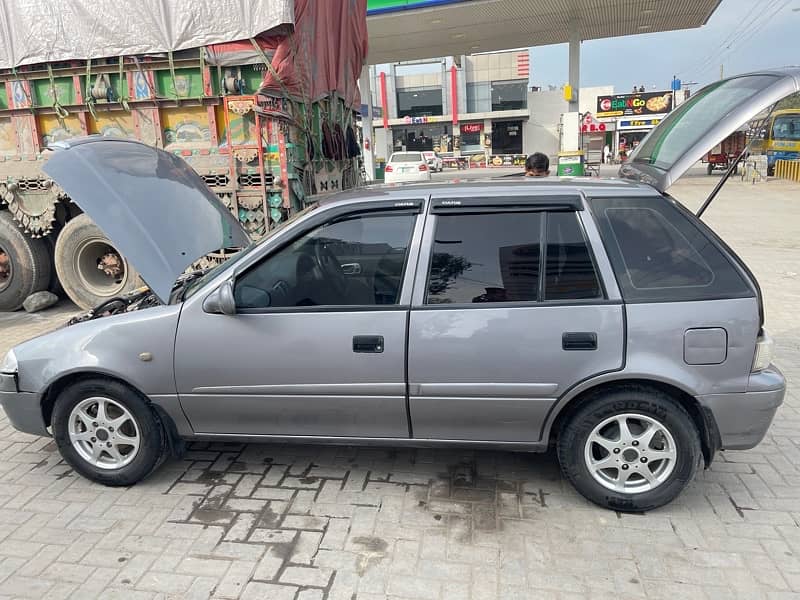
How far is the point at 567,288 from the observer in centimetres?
304

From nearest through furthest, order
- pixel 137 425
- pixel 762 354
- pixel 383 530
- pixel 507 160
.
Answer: pixel 762 354
pixel 383 530
pixel 137 425
pixel 507 160

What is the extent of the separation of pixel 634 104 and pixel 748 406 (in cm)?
4989

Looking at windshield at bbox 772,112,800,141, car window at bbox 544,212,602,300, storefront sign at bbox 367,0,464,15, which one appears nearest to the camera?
car window at bbox 544,212,602,300

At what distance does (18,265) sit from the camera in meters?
7.39

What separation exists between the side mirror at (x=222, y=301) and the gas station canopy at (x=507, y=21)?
16.6 metres

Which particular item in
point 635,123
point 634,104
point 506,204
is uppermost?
→ point 634,104

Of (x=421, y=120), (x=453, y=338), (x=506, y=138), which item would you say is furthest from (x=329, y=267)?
(x=506, y=138)

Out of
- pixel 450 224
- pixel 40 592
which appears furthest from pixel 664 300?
pixel 40 592

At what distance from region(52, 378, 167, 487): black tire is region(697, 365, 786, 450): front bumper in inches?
116

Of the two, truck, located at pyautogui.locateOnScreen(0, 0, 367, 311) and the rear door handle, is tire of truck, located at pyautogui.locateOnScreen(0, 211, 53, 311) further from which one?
the rear door handle

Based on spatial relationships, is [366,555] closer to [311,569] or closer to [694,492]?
[311,569]

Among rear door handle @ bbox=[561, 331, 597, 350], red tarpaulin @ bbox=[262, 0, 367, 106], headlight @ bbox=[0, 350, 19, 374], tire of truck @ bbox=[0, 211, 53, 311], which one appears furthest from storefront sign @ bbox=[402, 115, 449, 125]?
rear door handle @ bbox=[561, 331, 597, 350]

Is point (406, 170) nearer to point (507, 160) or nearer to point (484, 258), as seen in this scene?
point (484, 258)

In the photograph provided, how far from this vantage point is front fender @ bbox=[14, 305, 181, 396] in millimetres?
3291
